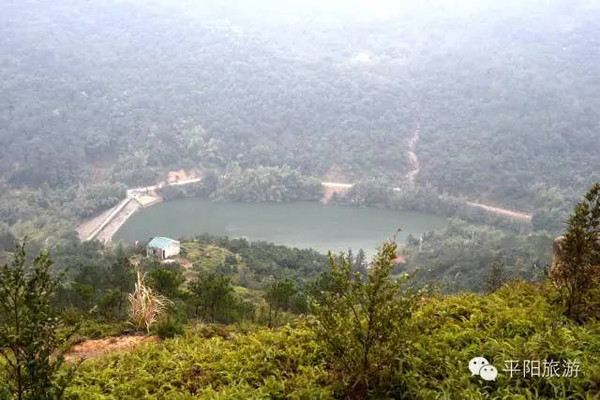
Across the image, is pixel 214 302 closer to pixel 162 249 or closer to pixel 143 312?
pixel 143 312

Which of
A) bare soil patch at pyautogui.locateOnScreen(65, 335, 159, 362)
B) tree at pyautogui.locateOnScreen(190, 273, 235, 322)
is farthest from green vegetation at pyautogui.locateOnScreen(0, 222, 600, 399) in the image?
tree at pyautogui.locateOnScreen(190, 273, 235, 322)

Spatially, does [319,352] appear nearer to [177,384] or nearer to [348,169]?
[177,384]

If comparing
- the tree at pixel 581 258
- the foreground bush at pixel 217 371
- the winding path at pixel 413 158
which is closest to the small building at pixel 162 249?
the foreground bush at pixel 217 371

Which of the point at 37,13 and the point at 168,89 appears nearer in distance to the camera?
the point at 168,89

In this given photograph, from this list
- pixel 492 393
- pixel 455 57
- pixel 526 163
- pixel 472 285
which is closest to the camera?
pixel 492 393

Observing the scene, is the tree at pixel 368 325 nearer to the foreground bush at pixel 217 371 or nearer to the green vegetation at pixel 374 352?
the green vegetation at pixel 374 352

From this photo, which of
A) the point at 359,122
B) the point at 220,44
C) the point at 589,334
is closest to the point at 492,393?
the point at 589,334

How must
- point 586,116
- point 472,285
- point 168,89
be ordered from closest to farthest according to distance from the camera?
point 472,285
point 586,116
point 168,89

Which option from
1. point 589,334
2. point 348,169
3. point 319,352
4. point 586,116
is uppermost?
point 589,334
